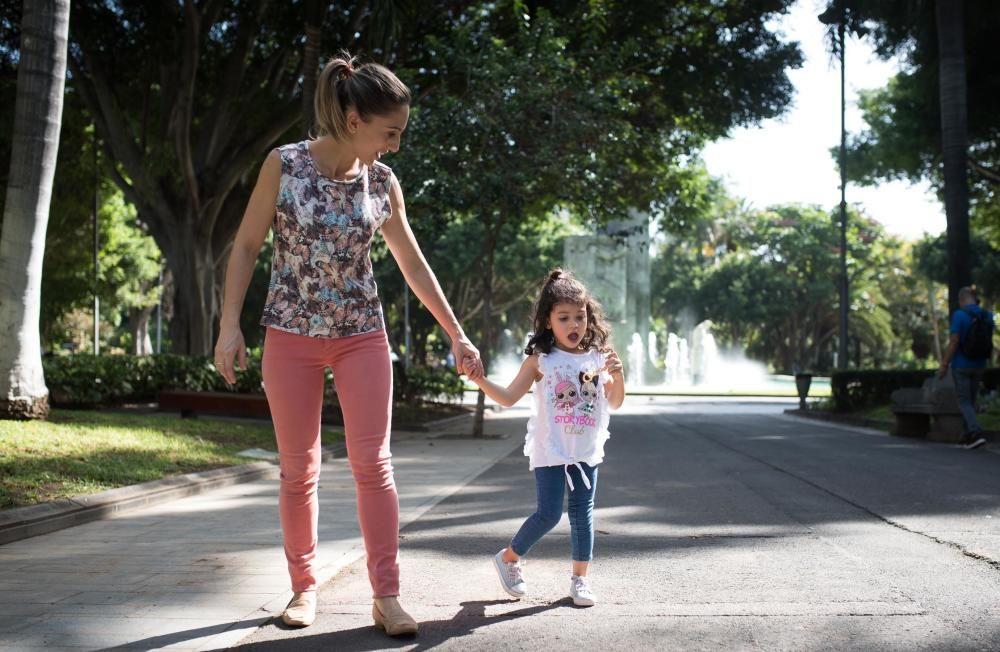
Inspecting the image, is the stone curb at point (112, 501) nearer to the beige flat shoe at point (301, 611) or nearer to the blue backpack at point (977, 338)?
the beige flat shoe at point (301, 611)

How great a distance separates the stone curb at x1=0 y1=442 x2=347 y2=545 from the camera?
22.0ft

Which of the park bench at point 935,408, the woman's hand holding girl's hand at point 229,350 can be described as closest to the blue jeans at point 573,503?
the woman's hand holding girl's hand at point 229,350

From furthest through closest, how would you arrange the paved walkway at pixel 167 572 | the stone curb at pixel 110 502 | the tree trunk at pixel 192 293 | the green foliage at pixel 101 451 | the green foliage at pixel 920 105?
the tree trunk at pixel 192 293 → the green foliage at pixel 920 105 → the green foliage at pixel 101 451 → the stone curb at pixel 110 502 → the paved walkway at pixel 167 572

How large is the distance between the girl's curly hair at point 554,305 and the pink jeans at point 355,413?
0.82 meters

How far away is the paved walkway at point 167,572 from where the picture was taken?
13.9 ft

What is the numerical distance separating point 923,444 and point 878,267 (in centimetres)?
4947

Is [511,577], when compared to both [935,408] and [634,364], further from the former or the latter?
[634,364]

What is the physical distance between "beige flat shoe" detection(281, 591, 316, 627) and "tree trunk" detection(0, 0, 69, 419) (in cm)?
759

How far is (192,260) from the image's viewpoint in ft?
69.8

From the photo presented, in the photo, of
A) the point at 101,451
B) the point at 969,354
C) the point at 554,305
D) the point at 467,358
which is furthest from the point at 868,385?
the point at 467,358

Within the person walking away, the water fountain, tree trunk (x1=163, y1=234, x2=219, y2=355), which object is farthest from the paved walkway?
the water fountain

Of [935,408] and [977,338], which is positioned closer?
[977,338]

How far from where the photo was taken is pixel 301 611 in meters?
4.29

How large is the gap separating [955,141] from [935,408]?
4.84 m
